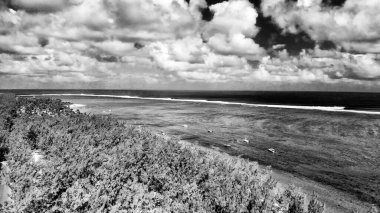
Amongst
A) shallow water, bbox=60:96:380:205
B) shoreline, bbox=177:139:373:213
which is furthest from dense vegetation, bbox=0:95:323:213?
shallow water, bbox=60:96:380:205

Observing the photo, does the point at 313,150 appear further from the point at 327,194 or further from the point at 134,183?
the point at 134,183

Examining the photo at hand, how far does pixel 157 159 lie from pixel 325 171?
1260 cm

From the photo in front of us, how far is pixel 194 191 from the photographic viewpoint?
407 inches

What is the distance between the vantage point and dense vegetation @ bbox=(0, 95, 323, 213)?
909 cm

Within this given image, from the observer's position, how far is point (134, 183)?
36.0 feet

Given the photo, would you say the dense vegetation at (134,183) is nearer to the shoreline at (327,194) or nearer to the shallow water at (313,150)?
the shoreline at (327,194)

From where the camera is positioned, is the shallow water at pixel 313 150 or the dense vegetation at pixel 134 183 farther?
the shallow water at pixel 313 150

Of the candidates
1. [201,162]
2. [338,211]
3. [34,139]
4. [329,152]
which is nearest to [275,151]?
[329,152]

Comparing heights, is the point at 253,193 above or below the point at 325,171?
above

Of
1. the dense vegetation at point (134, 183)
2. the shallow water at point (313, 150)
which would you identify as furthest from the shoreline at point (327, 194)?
the dense vegetation at point (134, 183)

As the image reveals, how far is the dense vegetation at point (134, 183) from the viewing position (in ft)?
29.8

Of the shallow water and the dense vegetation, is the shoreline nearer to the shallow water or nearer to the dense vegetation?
the shallow water

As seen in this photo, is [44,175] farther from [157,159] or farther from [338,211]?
[338,211]

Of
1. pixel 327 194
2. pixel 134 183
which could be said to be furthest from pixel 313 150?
pixel 134 183
